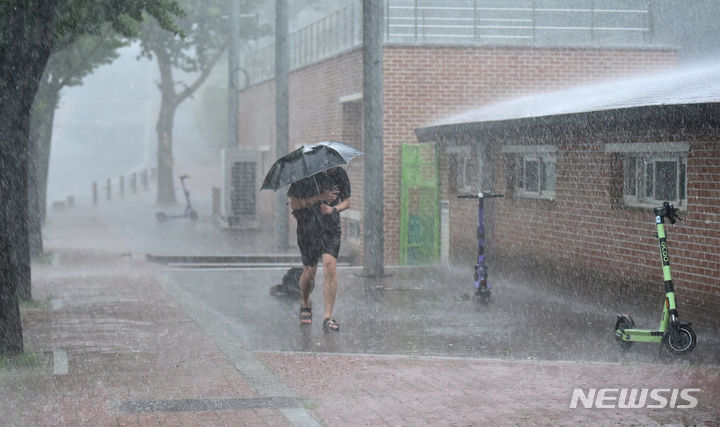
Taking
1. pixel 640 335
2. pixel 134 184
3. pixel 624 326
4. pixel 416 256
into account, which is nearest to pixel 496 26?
pixel 416 256

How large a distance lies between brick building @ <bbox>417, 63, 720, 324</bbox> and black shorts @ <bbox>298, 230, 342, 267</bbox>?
3.12 m

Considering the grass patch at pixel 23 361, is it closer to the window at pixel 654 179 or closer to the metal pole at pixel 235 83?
the window at pixel 654 179

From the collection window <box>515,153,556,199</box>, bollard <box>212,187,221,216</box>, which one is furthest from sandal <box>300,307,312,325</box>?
bollard <box>212,187,221,216</box>

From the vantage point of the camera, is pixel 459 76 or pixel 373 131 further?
pixel 459 76

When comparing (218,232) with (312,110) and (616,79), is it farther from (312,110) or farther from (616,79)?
(616,79)

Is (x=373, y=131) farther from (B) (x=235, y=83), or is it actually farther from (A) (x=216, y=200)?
(A) (x=216, y=200)

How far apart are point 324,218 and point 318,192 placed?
11.0 inches

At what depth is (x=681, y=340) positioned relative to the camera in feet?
28.2

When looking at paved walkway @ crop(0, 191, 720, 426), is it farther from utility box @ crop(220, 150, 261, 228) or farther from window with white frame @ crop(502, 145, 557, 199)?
utility box @ crop(220, 150, 261, 228)

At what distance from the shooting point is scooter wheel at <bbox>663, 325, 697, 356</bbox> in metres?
8.58

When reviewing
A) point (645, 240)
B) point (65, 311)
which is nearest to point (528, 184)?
point (645, 240)

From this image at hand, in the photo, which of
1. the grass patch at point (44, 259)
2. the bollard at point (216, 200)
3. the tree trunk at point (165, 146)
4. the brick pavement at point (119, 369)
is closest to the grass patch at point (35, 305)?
the brick pavement at point (119, 369)

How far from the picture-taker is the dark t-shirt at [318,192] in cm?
1012

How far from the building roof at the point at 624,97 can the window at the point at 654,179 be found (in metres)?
0.73
